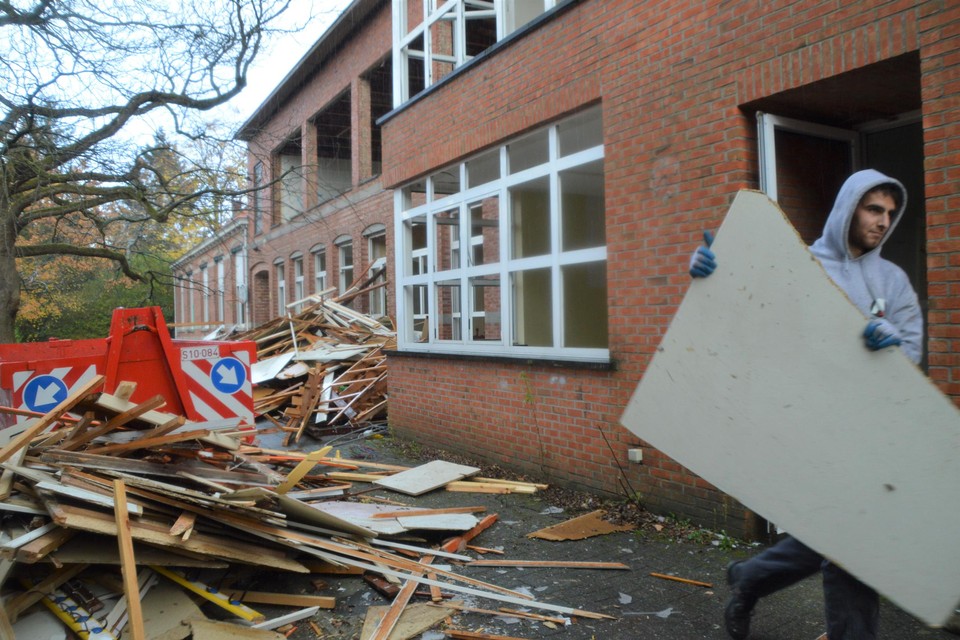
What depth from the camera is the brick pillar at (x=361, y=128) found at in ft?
51.8

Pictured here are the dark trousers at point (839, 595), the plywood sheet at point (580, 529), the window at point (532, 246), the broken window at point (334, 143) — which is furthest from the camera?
the broken window at point (334, 143)

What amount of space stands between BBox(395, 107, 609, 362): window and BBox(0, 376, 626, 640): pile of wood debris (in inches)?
101

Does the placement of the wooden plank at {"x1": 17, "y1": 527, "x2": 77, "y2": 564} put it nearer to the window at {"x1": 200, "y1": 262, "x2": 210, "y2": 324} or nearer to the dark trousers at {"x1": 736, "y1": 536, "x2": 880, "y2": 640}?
the dark trousers at {"x1": 736, "y1": 536, "x2": 880, "y2": 640}

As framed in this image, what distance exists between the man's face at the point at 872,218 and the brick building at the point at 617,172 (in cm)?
111

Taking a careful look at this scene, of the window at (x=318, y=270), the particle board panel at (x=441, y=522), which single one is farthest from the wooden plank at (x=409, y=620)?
the window at (x=318, y=270)

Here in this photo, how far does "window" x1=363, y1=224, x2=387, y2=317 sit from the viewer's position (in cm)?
1502

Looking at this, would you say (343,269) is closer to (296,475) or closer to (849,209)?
(296,475)

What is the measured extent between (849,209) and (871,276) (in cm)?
28

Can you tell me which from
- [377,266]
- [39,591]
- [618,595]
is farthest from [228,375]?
[377,266]

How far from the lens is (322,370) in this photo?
37.5 feet

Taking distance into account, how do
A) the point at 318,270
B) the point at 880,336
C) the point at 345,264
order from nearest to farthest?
the point at 880,336 < the point at 345,264 < the point at 318,270

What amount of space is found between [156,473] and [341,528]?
1133 mm

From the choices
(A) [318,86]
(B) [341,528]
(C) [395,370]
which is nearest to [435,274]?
(C) [395,370]

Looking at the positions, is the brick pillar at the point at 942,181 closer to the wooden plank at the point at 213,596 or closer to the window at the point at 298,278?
the wooden plank at the point at 213,596
